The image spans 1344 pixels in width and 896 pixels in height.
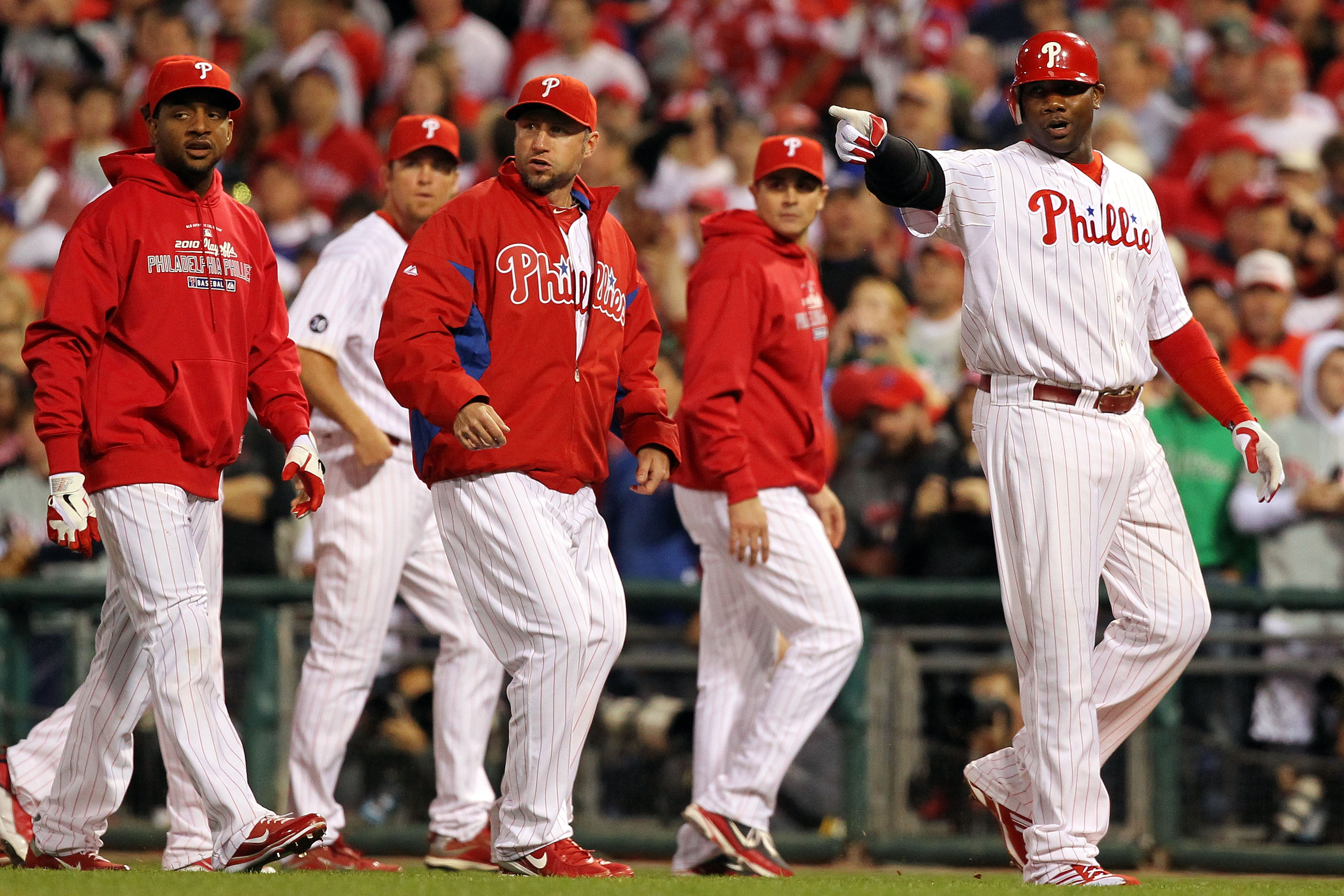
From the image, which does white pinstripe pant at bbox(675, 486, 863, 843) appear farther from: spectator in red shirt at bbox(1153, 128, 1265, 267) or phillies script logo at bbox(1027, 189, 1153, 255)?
spectator in red shirt at bbox(1153, 128, 1265, 267)

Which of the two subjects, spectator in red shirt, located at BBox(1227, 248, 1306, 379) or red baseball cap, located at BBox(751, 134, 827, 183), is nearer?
red baseball cap, located at BBox(751, 134, 827, 183)

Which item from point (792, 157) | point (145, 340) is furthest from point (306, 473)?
point (792, 157)

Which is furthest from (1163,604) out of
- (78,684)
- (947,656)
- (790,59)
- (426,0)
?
(426,0)

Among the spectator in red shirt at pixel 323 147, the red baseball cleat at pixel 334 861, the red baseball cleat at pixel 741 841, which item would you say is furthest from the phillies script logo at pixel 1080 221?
the spectator in red shirt at pixel 323 147

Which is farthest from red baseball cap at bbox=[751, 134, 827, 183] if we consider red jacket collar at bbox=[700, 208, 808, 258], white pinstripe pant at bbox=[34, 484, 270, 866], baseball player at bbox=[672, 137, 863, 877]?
white pinstripe pant at bbox=[34, 484, 270, 866]

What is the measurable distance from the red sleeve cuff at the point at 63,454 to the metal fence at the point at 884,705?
8.91 feet

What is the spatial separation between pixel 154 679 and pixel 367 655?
1391mm

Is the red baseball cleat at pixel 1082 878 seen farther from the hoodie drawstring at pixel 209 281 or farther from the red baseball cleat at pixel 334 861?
the hoodie drawstring at pixel 209 281

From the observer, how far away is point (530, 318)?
4898 mm

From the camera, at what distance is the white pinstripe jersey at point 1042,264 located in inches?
195

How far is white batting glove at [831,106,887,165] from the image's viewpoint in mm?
4738

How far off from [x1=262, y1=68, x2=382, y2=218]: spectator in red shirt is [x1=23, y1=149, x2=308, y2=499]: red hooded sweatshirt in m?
6.28

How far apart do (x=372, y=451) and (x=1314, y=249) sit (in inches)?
219

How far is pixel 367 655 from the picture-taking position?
6.14 metres
